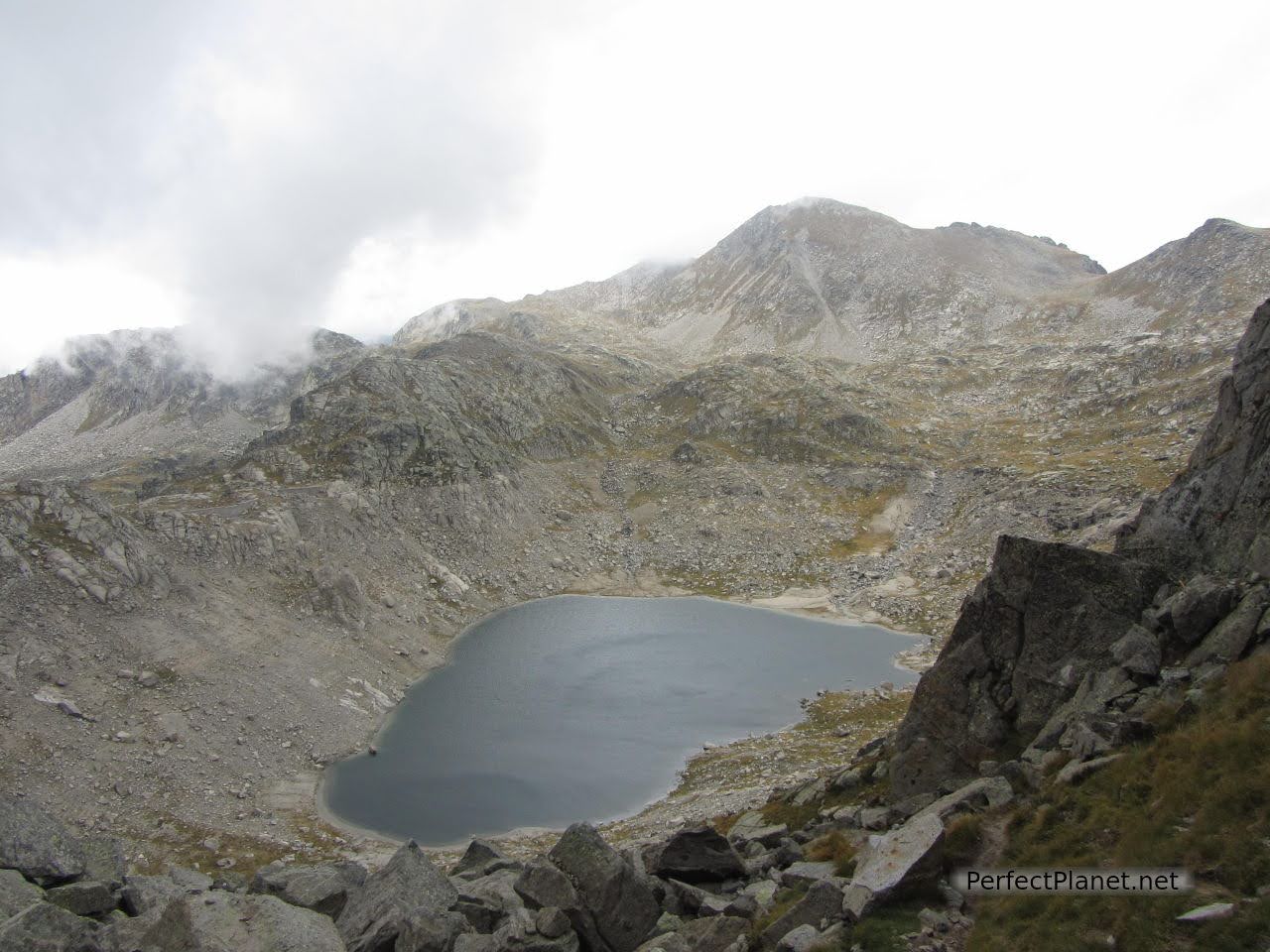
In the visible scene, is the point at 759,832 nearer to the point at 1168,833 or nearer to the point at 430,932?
the point at 430,932

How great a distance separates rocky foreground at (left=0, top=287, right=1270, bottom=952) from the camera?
51.0 ft

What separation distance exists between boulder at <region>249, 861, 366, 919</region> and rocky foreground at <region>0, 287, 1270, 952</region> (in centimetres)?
7

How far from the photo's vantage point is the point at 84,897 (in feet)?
61.7

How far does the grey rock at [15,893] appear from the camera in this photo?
1764 centimetres

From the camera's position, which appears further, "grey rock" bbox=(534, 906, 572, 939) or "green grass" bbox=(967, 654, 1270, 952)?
"grey rock" bbox=(534, 906, 572, 939)

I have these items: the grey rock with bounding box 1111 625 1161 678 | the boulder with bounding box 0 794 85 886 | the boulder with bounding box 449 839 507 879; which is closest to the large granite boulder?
the grey rock with bounding box 1111 625 1161 678

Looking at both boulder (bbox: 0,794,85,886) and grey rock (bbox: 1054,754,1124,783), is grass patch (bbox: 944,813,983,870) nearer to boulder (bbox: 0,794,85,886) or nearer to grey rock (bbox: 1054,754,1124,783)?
grey rock (bbox: 1054,754,1124,783)

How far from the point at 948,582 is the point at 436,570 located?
205 ft

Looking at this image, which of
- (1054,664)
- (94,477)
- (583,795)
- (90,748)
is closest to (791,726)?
(583,795)

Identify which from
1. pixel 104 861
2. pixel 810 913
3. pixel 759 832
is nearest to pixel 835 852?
pixel 810 913

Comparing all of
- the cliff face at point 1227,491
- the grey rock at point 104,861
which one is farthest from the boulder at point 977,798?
the grey rock at point 104,861

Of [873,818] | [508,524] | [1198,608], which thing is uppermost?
[508,524]

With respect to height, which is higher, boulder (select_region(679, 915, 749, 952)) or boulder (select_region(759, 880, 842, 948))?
boulder (select_region(759, 880, 842, 948))

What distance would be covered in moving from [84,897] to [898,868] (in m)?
20.5
